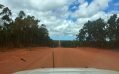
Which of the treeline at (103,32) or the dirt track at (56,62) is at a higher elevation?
the treeline at (103,32)

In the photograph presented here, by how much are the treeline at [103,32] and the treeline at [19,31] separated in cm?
1724

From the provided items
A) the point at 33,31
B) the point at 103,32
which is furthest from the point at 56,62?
the point at 33,31

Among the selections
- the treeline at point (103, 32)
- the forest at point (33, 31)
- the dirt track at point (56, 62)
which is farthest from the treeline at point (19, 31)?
the dirt track at point (56, 62)

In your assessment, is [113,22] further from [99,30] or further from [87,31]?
[87,31]

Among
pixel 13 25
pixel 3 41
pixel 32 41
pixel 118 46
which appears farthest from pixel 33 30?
pixel 118 46

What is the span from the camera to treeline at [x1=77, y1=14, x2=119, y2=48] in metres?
73.6

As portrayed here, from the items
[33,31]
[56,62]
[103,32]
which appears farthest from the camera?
[33,31]

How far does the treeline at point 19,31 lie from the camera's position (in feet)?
235

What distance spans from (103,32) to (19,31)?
75.2ft

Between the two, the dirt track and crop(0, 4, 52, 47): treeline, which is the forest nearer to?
crop(0, 4, 52, 47): treeline

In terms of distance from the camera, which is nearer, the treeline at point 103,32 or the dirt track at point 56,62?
the dirt track at point 56,62

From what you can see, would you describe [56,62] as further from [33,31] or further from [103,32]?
[33,31]

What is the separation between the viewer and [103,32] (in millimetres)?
84188

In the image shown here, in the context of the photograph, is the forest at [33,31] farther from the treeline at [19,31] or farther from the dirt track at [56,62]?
the dirt track at [56,62]
